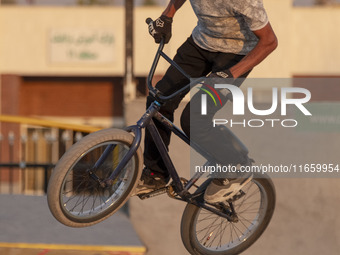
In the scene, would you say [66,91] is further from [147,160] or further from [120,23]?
[147,160]

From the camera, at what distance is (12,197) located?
25.5ft

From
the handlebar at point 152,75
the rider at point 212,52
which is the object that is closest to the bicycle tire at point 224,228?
the rider at point 212,52

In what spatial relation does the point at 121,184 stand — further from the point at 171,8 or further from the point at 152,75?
the point at 171,8

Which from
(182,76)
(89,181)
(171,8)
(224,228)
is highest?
(171,8)

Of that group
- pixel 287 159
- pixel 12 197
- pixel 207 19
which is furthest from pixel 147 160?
pixel 12 197

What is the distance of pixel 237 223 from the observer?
17.1ft

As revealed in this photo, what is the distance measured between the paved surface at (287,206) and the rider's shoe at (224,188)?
239 centimetres

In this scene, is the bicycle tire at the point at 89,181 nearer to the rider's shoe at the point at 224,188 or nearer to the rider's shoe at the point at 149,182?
the rider's shoe at the point at 149,182

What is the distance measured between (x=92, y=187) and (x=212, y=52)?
4.00ft

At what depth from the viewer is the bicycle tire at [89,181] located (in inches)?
158

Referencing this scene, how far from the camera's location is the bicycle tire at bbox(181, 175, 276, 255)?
4.83 metres

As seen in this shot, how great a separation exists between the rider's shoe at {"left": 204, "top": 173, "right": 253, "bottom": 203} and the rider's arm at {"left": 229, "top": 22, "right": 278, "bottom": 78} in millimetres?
938

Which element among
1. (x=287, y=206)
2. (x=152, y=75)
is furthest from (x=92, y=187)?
(x=287, y=206)

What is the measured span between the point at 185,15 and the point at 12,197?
1278 centimetres
